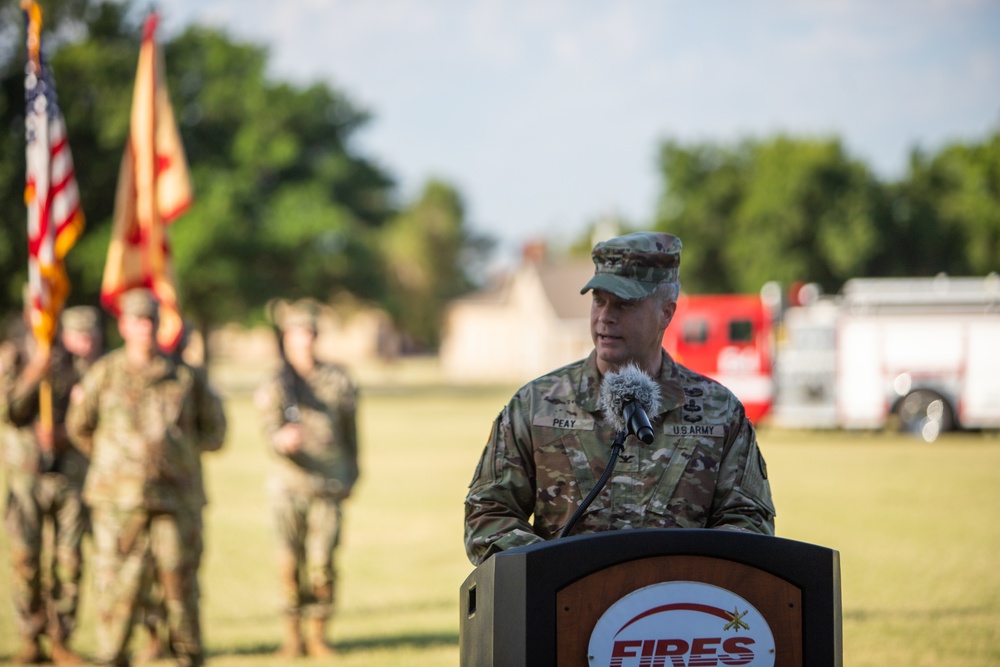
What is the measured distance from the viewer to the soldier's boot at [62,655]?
7.56 m

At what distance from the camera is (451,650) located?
8016mm

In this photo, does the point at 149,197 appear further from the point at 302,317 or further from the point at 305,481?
the point at 305,481

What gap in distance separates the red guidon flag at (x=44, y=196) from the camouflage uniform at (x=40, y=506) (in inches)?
15.4

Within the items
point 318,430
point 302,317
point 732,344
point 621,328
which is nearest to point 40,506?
point 318,430

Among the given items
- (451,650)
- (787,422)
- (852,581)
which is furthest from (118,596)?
(787,422)

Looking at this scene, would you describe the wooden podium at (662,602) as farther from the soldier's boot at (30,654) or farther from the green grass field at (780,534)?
the soldier's boot at (30,654)

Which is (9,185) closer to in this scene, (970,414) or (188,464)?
(970,414)

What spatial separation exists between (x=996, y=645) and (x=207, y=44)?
47.3 meters

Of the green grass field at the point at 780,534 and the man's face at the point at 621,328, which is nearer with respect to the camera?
the man's face at the point at 621,328

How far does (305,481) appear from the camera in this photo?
7820mm

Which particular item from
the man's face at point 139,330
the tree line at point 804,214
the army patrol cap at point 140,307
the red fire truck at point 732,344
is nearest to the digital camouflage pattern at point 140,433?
the man's face at point 139,330

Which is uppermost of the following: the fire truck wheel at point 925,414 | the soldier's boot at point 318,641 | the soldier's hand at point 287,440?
the soldier's hand at point 287,440

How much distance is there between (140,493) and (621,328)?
3.75m

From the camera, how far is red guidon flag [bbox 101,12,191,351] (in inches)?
371
